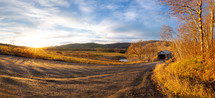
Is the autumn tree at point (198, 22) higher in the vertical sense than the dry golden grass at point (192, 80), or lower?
higher

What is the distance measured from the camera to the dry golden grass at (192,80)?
5.12 metres

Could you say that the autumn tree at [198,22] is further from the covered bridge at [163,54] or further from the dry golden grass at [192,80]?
the covered bridge at [163,54]

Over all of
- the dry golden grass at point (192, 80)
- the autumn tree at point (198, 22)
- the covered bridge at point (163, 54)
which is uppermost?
the autumn tree at point (198, 22)

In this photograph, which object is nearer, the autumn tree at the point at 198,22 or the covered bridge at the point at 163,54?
the autumn tree at the point at 198,22

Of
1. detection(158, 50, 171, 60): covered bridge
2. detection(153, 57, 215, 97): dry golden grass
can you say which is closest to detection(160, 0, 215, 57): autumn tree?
detection(153, 57, 215, 97): dry golden grass

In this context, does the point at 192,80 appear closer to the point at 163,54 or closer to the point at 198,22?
the point at 198,22

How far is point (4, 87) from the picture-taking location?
14.8 feet

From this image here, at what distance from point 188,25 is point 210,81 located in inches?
248

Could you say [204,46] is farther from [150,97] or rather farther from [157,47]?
[157,47]

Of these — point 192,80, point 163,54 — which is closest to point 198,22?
point 192,80

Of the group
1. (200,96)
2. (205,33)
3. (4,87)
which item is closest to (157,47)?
(205,33)

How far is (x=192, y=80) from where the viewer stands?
277 inches

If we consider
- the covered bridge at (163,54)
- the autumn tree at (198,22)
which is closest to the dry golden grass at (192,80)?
the autumn tree at (198,22)

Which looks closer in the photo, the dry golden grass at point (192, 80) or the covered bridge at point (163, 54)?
the dry golden grass at point (192, 80)
